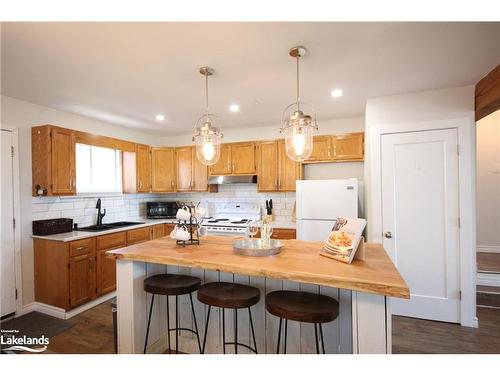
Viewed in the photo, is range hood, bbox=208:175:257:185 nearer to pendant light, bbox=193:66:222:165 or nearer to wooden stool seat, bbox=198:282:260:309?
pendant light, bbox=193:66:222:165

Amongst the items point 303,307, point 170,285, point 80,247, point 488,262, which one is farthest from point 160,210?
point 488,262

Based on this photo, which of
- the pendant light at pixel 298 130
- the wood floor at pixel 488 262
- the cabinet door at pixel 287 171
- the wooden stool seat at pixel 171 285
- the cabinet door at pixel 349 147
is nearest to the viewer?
the wooden stool seat at pixel 171 285

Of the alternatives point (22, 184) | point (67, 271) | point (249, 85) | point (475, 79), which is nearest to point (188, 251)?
point (249, 85)

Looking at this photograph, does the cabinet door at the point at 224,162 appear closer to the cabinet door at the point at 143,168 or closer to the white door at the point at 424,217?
the cabinet door at the point at 143,168

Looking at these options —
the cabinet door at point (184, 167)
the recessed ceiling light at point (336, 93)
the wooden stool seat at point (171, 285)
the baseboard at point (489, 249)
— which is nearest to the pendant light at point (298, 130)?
the recessed ceiling light at point (336, 93)

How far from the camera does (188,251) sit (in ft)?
5.90

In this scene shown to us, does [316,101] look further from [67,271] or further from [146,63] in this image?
[67,271]

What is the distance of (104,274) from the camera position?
3186 mm

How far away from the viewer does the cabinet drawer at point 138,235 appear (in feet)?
11.8

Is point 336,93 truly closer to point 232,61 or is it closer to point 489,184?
point 232,61

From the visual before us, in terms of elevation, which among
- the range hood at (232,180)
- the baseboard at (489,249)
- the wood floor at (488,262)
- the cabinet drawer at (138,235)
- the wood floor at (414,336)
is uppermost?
the range hood at (232,180)

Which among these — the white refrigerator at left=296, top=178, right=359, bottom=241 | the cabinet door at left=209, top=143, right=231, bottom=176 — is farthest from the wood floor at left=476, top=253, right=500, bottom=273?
the cabinet door at left=209, top=143, right=231, bottom=176

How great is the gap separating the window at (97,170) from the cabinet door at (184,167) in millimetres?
955

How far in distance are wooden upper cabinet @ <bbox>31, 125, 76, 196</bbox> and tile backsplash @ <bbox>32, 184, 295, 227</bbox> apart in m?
0.32
